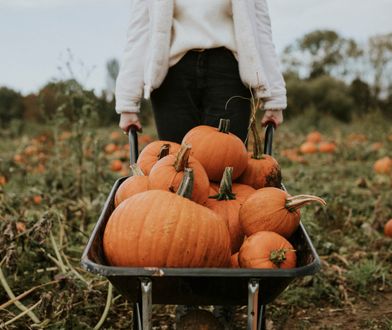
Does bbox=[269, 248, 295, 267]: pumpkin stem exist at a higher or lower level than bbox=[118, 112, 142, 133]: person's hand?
lower

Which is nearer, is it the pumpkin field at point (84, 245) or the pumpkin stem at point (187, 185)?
the pumpkin stem at point (187, 185)

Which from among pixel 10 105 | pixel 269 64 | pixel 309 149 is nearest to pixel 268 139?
pixel 269 64

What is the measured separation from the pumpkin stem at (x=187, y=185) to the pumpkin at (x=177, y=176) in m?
0.07

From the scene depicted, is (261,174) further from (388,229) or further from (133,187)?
(388,229)

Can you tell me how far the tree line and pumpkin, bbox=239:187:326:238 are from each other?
108 inches

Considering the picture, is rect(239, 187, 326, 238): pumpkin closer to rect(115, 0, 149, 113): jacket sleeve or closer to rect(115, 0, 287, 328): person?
rect(115, 0, 287, 328): person

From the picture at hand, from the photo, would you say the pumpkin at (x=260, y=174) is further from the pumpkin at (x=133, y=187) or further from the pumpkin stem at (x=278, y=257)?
the pumpkin stem at (x=278, y=257)

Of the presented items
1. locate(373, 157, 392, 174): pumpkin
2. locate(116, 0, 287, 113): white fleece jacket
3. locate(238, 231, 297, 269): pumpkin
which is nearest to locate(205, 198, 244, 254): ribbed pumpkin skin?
locate(238, 231, 297, 269): pumpkin

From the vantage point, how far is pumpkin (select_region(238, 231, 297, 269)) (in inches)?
63.4

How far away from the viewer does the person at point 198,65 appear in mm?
2537

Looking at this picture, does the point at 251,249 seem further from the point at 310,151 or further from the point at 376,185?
the point at 310,151

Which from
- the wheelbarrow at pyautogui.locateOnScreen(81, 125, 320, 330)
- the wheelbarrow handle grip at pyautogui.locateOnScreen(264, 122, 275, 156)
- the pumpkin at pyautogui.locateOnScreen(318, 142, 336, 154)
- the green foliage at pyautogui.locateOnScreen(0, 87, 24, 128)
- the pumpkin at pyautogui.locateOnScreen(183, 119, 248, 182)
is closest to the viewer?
the wheelbarrow at pyautogui.locateOnScreen(81, 125, 320, 330)

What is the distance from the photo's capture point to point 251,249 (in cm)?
164

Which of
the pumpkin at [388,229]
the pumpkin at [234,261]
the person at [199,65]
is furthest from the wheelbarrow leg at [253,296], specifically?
the pumpkin at [388,229]
